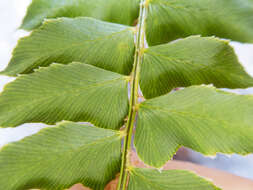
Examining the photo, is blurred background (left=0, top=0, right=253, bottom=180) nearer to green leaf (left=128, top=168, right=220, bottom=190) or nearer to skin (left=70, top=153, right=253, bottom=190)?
skin (left=70, top=153, right=253, bottom=190)

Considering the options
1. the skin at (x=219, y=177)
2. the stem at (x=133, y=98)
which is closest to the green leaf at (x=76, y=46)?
the stem at (x=133, y=98)

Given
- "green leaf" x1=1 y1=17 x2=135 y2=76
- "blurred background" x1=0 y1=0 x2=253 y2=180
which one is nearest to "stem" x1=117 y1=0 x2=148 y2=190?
"green leaf" x1=1 y1=17 x2=135 y2=76

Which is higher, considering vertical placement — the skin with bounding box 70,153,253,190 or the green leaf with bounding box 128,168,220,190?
the green leaf with bounding box 128,168,220,190

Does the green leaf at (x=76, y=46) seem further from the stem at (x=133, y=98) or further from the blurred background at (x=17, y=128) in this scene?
the blurred background at (x=17, y=128)

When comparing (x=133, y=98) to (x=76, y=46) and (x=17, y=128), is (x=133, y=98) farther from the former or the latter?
(x=17, y=128)

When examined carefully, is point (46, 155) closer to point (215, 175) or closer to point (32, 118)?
point (32, 118)

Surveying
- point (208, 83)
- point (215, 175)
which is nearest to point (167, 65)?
point (208, 83)

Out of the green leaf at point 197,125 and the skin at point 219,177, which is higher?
the green leaf at point 197,125

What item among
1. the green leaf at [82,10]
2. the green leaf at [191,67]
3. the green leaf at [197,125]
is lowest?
the green leaf at [197,125]
